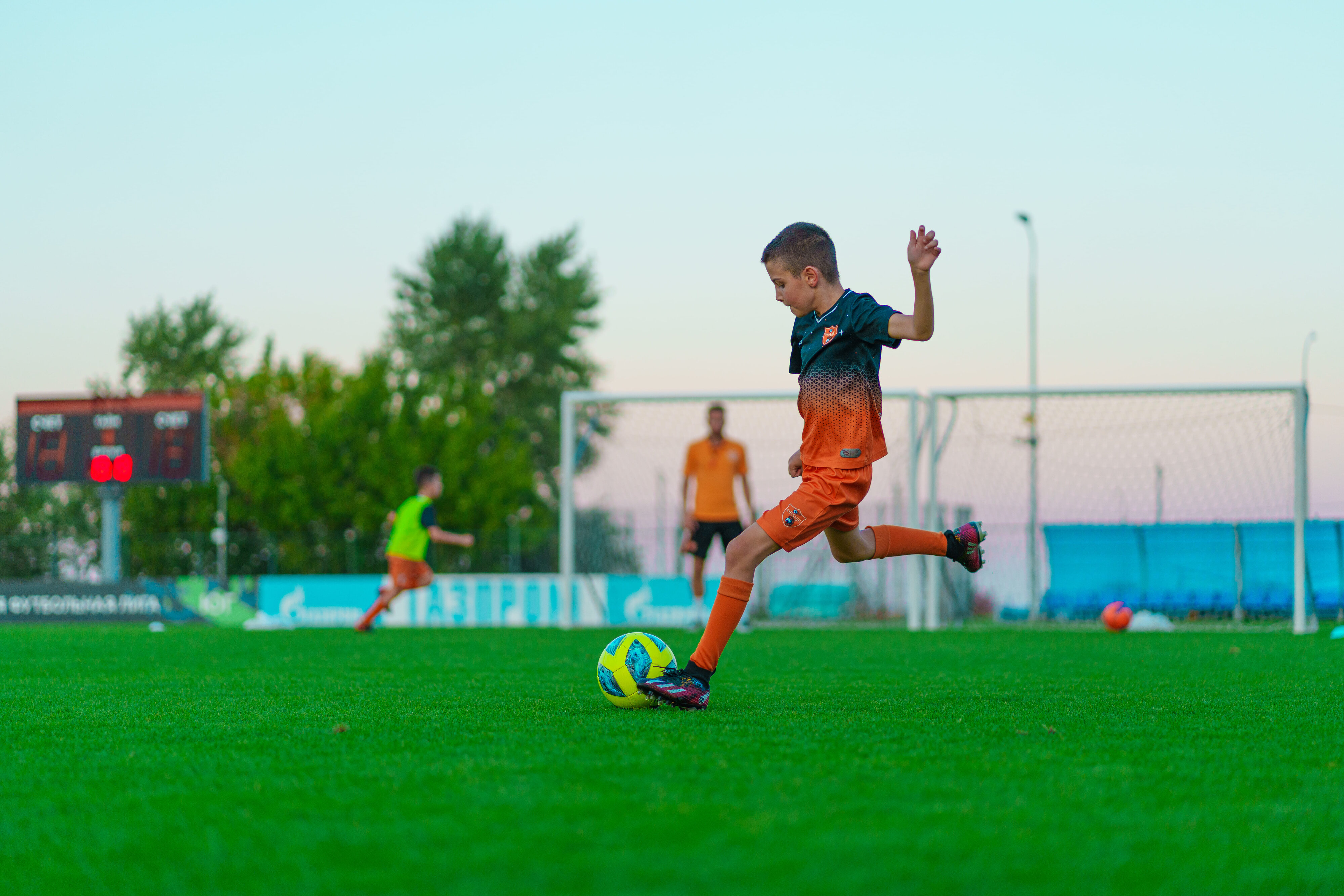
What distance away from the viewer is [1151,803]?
2926mm

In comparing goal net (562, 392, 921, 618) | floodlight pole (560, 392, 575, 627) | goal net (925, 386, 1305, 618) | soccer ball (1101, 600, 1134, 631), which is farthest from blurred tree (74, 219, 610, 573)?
soccer ball (1101, 600, 1134, 631)

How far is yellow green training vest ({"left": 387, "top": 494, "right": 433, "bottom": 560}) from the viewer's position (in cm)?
1395

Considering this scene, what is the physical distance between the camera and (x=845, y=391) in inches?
202

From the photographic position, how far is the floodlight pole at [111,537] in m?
21.8

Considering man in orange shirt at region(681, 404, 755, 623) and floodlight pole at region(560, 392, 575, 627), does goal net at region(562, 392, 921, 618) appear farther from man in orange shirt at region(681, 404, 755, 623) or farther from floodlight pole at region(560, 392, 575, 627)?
man in orange shirt at region(681, 404, 755, 623)

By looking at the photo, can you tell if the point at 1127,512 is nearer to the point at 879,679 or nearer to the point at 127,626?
the point at 879,679

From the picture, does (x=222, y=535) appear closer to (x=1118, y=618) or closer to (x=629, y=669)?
(x=1118, y=618)

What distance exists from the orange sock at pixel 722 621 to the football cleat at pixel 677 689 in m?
0.08

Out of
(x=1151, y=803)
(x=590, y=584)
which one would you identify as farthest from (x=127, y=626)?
(x=1151, y=803)

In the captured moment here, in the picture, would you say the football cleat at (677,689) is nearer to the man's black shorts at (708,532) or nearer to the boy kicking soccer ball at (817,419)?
the boy kicking soccer ball at (817,419)

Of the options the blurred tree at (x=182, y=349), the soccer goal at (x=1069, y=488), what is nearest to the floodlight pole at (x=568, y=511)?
the soccer goal at (x=1069, y=488)

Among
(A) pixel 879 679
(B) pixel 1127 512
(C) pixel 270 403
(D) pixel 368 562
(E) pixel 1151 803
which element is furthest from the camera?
(C) pixel 270 403

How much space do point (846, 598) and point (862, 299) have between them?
1256 cm

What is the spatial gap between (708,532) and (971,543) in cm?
715
